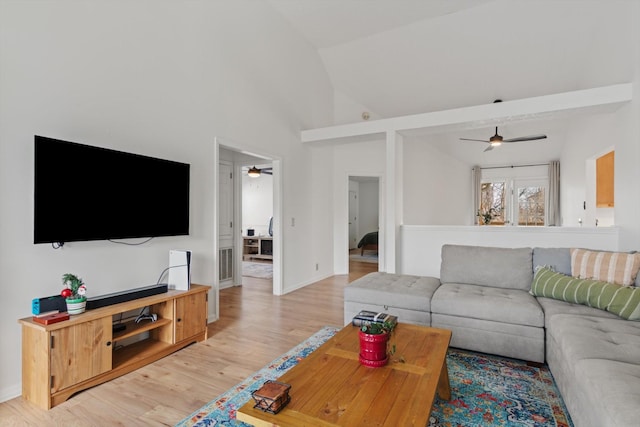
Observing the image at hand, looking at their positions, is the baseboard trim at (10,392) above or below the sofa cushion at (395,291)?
below

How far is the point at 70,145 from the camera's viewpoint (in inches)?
91.3

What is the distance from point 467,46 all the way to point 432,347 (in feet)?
13.8

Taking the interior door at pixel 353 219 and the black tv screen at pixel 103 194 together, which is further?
the interior door at pixel 353 219

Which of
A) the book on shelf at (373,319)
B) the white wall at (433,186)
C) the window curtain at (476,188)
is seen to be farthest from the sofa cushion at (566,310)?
the window curtain at (476,188)

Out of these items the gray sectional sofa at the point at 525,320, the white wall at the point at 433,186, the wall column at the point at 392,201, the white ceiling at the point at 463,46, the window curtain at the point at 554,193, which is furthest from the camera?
the window curtain at the point at 554,193

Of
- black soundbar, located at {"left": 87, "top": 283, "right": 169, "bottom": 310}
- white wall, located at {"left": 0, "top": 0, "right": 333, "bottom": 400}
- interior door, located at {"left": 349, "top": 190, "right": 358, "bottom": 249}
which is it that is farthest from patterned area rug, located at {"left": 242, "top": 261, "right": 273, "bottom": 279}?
interior door, located at {"left": 349, "top": 190, "right": 358, "bottom": 249}

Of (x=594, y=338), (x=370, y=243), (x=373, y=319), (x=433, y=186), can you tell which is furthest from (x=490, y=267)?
(x=370, y=243)

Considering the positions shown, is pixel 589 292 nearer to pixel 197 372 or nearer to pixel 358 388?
pixel 358 388

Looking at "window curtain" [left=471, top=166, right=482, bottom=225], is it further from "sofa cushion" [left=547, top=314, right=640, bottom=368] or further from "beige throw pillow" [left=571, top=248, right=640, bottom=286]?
"sofa cushion" [left=547, top=314, right=640, bottom=368]

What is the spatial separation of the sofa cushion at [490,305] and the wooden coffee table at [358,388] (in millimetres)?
789

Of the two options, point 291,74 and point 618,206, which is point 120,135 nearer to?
point 291,74

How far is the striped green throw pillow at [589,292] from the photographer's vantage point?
7.40 feet

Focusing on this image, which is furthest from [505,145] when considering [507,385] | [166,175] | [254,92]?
[166,175]

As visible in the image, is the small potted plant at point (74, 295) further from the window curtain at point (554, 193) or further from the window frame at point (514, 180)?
the window frame at point (514, 180)
